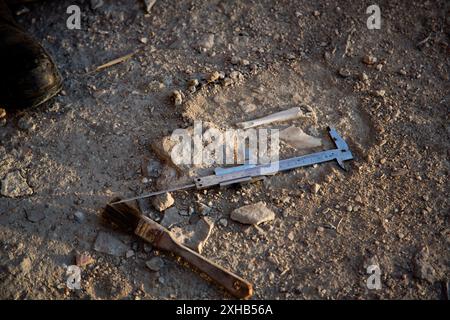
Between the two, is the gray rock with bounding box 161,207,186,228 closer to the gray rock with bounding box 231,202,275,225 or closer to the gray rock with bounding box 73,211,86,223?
the gray rock with bounding box 231,202,275,225

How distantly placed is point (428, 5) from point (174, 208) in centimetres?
214

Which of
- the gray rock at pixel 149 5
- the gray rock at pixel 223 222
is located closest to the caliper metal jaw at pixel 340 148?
the gray rock at pixel 223 222

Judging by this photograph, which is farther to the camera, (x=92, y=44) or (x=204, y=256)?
(x=92, y=44)

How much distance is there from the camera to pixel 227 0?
3266 mm

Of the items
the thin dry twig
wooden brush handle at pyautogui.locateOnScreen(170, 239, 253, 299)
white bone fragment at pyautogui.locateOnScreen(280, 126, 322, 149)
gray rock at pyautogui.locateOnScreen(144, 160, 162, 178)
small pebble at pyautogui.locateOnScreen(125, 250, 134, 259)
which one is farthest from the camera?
the thin dry twig

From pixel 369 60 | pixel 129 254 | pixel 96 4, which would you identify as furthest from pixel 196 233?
pixel 96 4

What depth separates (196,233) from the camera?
243 centimetres

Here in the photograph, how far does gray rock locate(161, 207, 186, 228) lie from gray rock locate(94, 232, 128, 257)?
222mm

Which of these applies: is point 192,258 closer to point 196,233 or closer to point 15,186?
point 196,233

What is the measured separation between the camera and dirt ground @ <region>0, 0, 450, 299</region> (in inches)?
92.0

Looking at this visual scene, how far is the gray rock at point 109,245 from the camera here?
2.38 metres

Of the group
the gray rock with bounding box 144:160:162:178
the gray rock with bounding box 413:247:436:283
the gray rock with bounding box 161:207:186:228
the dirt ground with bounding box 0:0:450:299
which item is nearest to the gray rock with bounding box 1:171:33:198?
the dirt ground with bounding box 0:0:450:299
